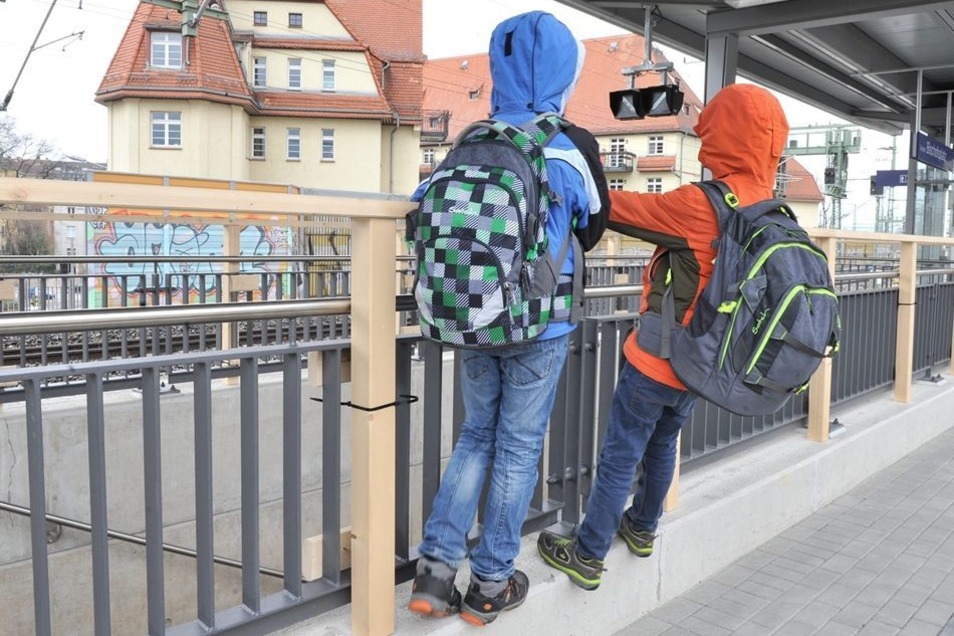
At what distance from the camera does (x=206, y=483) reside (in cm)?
230

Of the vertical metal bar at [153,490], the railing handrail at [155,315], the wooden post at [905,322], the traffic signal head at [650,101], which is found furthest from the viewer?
the traffic signal head at [650,101]

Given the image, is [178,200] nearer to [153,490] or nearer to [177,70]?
[153,490]

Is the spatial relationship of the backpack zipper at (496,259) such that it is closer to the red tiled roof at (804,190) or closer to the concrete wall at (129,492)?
the concrete wall at (129,492)

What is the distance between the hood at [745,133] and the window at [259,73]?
46.7m

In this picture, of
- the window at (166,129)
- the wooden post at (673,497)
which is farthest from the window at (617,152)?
the wooden post at (673,497)

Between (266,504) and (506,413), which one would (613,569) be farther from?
(266,504)

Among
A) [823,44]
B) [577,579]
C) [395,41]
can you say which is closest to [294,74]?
[395,41]

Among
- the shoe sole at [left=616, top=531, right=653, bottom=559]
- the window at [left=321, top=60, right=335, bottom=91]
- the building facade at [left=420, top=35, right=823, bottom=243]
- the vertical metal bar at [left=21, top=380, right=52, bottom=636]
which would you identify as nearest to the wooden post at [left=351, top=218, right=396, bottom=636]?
the vertical metal bar at [left=21, top=380, right=52, bottom=636]

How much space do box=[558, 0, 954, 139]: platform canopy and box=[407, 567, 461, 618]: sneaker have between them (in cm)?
708

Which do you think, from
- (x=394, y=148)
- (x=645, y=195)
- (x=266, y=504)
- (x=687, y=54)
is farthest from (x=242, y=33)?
(x=645, y=195)

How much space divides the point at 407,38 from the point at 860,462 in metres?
51.9

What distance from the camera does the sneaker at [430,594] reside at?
2572 mm

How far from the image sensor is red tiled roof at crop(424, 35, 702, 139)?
59250mm

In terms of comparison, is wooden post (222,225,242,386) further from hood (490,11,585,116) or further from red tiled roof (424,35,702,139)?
red tiled roof (424,35,702,139)
